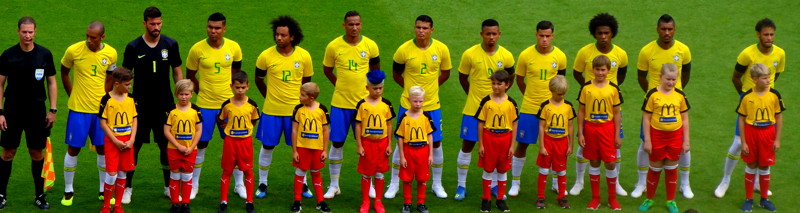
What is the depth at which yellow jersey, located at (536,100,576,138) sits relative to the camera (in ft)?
39.9

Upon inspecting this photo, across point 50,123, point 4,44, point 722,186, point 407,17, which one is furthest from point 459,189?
point 4,44

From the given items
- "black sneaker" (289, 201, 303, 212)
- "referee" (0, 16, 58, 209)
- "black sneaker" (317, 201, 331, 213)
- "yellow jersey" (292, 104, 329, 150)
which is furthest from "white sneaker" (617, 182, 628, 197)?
"referee" (0, 16, 58, 209)

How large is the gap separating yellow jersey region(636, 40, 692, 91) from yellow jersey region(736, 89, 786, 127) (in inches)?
31.2

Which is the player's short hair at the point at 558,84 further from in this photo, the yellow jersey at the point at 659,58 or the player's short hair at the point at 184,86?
the player's short hair at the point at 184,86

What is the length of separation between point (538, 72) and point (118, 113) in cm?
438

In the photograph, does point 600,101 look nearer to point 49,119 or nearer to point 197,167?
point 197,167

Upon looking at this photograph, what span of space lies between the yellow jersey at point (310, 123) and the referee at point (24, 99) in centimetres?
248

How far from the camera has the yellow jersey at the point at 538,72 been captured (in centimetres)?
1261

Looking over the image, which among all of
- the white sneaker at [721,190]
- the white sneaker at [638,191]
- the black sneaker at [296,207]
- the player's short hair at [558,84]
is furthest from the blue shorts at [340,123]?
the white sneaker at [721,190]

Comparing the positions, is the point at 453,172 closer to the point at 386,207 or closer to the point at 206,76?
the point at 386,207

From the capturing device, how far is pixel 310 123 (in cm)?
1194

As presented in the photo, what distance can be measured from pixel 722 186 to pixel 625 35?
596 cm

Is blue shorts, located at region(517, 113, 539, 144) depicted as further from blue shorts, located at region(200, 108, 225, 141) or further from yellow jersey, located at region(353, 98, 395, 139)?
blue shorts, located at region(200, 108, 225, 141)

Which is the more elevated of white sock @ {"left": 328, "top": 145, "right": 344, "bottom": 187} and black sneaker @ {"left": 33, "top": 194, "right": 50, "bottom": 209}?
white sock @ {"left": 328, "top": 145, "right": 344, "bottom": 187}
